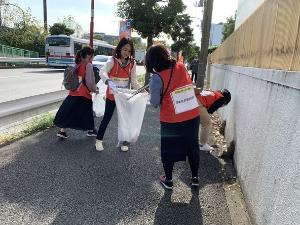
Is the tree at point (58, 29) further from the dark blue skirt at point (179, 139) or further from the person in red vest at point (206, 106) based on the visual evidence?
the dark blue skirt at point (179, 139)

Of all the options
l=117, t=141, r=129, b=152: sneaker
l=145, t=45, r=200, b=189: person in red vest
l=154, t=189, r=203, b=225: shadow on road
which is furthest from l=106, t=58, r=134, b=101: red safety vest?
l=154, t=189, r=203, b=225: shadow on road

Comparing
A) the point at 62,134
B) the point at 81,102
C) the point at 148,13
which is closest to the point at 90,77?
the point at 81,102

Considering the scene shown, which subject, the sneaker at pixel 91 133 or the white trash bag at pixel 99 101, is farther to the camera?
the white trash bag at pixel 99 101

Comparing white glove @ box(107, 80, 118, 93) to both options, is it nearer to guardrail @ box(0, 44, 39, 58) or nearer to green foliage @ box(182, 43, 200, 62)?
guardrail @ box(0, 44, 39, 58)

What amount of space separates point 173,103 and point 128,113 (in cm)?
153

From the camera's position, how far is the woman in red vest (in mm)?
6379

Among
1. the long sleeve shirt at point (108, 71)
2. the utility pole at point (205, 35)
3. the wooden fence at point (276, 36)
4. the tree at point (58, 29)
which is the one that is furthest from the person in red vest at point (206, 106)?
the tree at point (58, 29)

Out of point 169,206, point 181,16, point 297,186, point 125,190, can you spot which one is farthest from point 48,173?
point 181,16

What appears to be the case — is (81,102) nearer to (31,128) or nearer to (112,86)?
(112,86)

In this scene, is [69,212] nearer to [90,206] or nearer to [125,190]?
[90,206]

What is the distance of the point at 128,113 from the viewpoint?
5.85m

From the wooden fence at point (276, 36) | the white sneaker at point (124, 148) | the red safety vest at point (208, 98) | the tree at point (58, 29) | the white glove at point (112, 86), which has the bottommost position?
the white sneaker at point (124, 148)

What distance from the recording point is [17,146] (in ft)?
19.9

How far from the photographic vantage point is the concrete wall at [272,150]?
286 cm
